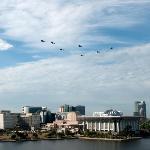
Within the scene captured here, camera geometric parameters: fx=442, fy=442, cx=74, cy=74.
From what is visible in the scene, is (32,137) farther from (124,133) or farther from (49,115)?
(49,115)

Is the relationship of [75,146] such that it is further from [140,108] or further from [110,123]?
[140,108]

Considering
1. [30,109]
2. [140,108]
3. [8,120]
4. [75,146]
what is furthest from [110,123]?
[140,108]

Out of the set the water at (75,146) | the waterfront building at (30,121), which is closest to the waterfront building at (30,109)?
the waterfront building at (30,121)

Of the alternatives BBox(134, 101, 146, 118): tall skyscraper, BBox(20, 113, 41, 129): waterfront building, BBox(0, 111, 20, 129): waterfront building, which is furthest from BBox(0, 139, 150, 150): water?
BBox(134, 101, 146, 118): tall skyscraper

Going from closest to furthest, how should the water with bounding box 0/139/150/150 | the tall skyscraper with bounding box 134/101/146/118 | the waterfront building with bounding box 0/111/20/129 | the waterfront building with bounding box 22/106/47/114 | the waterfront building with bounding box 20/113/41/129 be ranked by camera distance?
the water with bounding box 0/139/150/150 < the waterfront building with bounding box 0/111/20/129 < the waterfront building with bounding box 20/113/41/129 < the waterfront building with bounding box 22/106/47/114 < the tall skyscraper with bounding box 134/101/146/118

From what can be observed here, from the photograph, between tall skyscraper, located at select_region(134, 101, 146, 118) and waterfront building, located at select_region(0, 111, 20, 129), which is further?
tall skyscraper, located at select_region(134, 101, 146, 118)

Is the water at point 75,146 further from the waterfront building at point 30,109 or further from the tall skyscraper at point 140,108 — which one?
the tall skyscraper at point 140,108

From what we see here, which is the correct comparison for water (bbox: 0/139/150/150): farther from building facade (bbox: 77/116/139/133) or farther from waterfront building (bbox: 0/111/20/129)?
waterfront building (bbox: 0/111/20/129)

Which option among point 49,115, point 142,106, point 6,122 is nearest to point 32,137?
point 6,122

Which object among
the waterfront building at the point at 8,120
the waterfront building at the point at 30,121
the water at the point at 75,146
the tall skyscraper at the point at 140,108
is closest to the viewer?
the water at the point at 75,146

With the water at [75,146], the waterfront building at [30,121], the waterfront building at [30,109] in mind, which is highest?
the waterfront building at [30,109]
